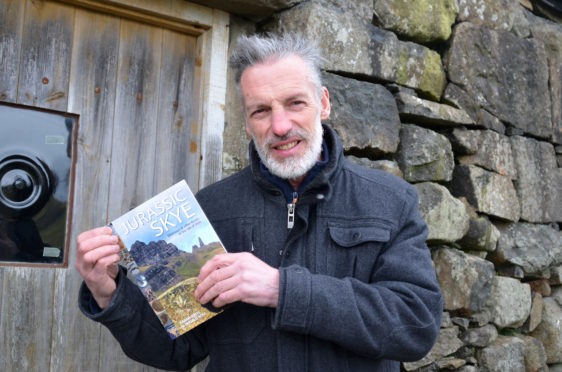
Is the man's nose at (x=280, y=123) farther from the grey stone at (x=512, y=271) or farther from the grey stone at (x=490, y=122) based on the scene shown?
the grey stone at (x=512, y=271)

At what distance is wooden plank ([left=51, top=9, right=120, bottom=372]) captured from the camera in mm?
1889

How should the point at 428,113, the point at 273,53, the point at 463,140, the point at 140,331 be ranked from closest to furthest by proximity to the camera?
the point at 140,331
the point at 273,53
the point at 428,113
the point at 463,140

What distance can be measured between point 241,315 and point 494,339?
159 centimetres

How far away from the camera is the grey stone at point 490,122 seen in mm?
2763

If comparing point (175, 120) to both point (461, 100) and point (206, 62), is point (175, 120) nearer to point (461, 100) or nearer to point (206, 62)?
point (206, 62)

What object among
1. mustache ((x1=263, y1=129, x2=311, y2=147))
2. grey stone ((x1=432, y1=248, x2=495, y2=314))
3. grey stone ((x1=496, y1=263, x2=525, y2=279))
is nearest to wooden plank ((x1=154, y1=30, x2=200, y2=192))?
mustache ((x1=263, y1=129, x2=311, y2=147))

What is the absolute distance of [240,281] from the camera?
4.42ft

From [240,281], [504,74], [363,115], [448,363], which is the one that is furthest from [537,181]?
[240,281]

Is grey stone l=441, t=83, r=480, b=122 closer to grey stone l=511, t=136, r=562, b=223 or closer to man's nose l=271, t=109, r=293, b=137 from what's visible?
grey stone l=511, t=136, r=562, b=223

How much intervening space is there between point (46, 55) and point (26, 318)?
2.88ft

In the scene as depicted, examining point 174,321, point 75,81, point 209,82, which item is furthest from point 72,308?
point 209,82

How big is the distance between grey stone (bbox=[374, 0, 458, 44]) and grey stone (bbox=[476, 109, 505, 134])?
0.42m

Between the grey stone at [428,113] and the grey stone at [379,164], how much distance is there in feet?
0.87

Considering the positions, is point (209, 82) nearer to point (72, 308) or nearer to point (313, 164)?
point (313, 164)
